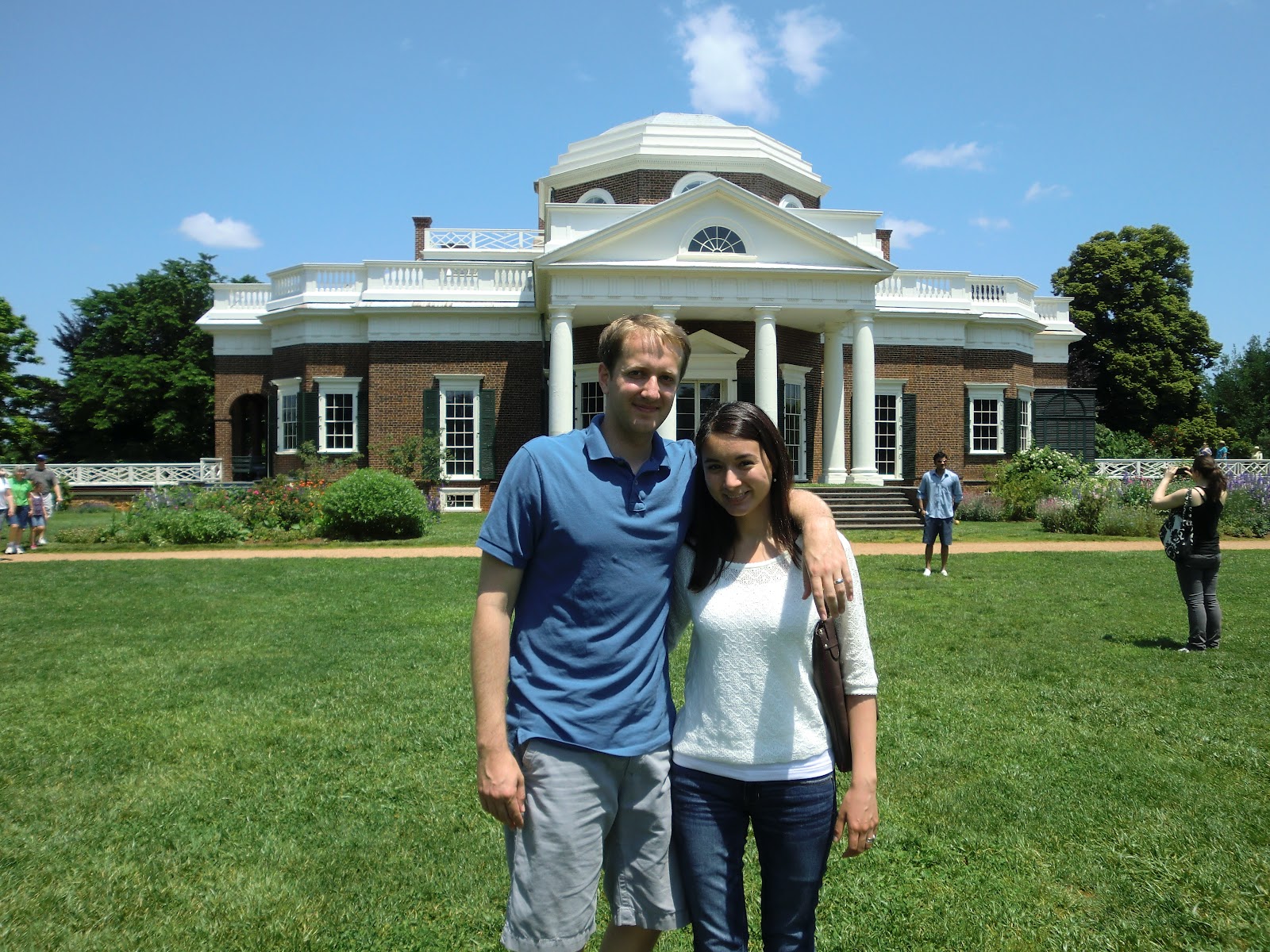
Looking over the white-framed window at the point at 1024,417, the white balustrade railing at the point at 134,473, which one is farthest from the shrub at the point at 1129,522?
the white balustrade railing at the point at 134,473

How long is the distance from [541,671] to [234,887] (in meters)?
2.28

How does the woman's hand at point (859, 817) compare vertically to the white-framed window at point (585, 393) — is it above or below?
below

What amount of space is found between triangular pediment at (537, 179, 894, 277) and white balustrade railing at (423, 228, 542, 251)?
7.82 metres

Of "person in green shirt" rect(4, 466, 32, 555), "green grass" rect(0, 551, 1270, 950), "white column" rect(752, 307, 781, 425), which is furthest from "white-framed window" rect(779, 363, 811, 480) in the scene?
"person in green shirt" rect(4, 466, 32, 555)

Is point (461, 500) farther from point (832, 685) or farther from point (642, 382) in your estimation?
point (832, 685)

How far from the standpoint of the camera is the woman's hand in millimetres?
2338

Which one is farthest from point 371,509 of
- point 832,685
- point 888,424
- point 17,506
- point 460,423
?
point 832,685

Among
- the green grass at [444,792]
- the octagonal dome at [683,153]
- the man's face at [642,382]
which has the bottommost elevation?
the green grass at [444,792]

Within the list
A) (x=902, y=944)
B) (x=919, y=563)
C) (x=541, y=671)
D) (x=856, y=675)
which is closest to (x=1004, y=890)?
(x=902, y=944)

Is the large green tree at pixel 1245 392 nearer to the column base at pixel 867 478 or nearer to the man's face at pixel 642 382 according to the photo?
the column base at pixel 867 478

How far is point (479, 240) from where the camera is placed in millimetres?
30469

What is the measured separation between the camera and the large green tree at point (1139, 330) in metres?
40.5

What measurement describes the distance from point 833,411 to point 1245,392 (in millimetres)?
32244

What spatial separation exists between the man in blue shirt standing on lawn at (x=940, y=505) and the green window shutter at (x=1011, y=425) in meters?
16.0
